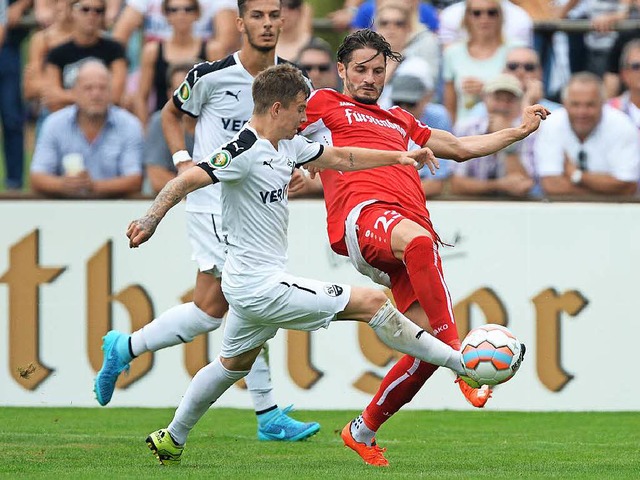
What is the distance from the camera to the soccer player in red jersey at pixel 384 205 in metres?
7.88

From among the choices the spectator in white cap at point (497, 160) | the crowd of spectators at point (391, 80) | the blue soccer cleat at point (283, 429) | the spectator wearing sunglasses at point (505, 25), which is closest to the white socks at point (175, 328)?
the blue soccer cleat at point (283, 429)

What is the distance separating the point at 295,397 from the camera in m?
11.4

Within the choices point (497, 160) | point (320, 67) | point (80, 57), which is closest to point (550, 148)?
point (497, 160)

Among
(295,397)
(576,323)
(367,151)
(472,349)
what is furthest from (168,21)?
(472,349)

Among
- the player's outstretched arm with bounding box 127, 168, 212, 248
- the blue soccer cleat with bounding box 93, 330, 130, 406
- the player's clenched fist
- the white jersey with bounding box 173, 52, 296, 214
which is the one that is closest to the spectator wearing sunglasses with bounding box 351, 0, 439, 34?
the white jersey with bounding box 173, 52, 296, 214

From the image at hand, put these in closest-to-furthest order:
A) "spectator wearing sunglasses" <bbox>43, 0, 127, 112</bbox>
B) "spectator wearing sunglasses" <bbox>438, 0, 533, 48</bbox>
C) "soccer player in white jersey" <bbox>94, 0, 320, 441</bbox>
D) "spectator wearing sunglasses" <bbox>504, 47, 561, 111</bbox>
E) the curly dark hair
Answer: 1. the curly dark hair
2. "soccer player in white jersey" <bbox>94, 0, 320, 441</bbox>
3. "spectator wearing sunglasses" <bbox>504, 47, 561, 111</bbox>
4. "spectator wearing sunglasses" <bbox>438, 0, 533, 48</bbox>
5. "spectator wearing sunglasses" <bbox>43, 0, 127, 112</bbox>

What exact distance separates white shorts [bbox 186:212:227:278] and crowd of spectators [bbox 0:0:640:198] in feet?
6.21

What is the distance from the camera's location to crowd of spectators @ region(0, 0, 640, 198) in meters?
11.9

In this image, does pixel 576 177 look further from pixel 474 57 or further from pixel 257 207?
pixel 257 207

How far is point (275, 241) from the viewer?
752 centimetres

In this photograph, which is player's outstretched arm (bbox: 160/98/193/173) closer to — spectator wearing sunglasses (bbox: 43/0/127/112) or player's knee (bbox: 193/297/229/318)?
player's knee (bbox: 193/297/229/318)

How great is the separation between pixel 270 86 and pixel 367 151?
2.40 ft

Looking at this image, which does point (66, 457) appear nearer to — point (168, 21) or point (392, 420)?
point (392, 420)

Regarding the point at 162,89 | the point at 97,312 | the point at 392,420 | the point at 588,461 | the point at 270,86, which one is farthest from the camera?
the point at 162,89
